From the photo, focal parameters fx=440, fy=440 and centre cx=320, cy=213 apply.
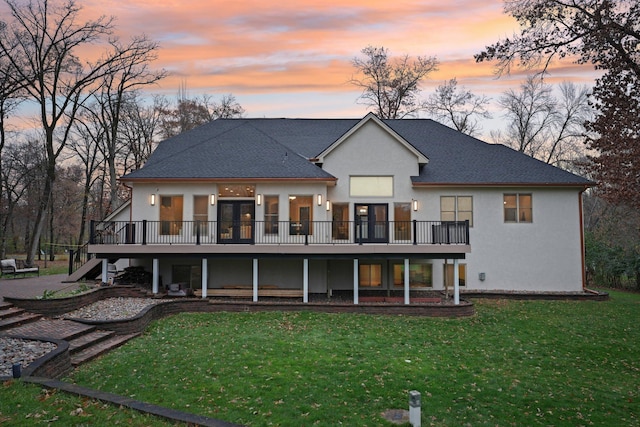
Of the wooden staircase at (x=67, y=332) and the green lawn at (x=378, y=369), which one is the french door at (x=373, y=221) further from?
the wooden staircase at (x=67, y=332)

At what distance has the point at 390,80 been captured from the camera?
34.1m

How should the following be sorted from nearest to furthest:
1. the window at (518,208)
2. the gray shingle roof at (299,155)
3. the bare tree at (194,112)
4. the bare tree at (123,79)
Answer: the gray shingle roof at (299,155) < the window at (518,208) < the bare tree at (123,79) < the bare tree at (194,112)

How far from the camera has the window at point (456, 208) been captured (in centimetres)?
1962

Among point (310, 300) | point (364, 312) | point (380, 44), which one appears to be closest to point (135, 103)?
point (380, 44)

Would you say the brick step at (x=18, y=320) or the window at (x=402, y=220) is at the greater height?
the window at (x=402, y=220)

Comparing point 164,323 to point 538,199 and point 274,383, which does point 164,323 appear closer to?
point 274,383

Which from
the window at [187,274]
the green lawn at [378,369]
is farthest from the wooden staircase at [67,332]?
the window at [187,274]

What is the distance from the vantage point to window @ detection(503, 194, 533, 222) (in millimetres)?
19609

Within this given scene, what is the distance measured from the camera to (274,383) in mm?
8070

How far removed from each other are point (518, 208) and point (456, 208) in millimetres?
2755

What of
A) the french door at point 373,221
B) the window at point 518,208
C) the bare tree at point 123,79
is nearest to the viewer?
the french door at point 373,221

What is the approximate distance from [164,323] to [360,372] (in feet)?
23.3

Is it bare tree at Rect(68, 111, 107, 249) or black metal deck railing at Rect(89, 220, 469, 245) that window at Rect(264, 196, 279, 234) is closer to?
black metal deck railing at Rect(89, 220, 469, 245)

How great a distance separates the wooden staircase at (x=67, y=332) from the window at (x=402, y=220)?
11341mm
